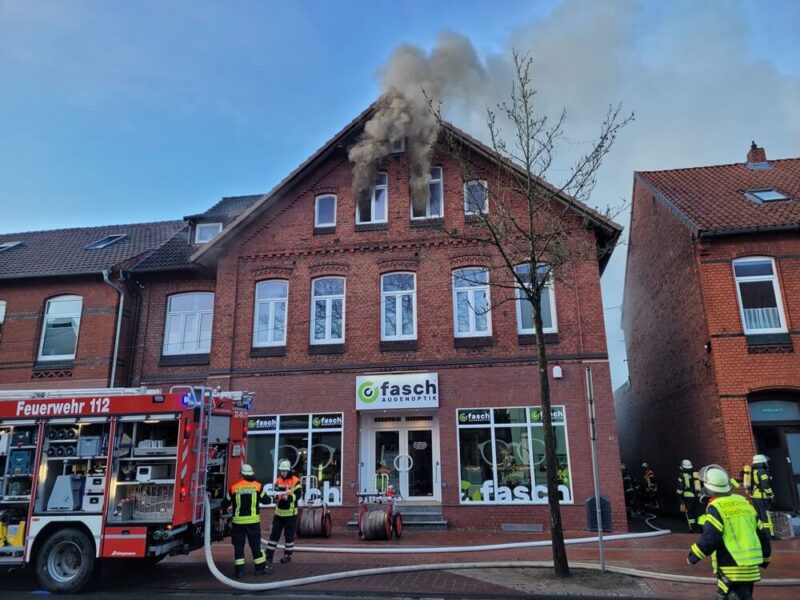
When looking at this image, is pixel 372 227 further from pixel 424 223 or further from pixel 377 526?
pixel 377 526

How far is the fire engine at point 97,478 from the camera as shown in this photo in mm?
8234

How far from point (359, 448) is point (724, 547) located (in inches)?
403

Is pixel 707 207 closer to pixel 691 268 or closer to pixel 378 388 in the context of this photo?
pixel 691 268

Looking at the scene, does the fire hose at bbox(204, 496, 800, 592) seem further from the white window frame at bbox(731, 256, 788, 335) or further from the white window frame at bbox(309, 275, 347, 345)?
the white window frame at bbox(731, 256, 788, 335)

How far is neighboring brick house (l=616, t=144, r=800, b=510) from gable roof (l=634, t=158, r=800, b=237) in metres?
0.03

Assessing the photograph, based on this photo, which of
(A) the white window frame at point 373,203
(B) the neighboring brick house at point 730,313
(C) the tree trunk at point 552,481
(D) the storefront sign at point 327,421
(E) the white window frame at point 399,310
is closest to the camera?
(C) the tree trunk at point 552,481

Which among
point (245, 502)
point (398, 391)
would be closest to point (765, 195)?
point (398, 391)

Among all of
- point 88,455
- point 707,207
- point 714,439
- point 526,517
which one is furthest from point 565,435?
point 88,455

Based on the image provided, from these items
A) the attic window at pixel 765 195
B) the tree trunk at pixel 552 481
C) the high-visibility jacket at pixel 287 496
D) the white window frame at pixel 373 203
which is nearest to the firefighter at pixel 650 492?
the attic window at pixel 765 195

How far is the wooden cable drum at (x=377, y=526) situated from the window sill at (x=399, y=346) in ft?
14.0

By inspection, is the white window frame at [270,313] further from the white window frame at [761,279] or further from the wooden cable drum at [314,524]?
→ the white window frame at [761,279]

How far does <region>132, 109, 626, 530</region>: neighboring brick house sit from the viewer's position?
13.8 m

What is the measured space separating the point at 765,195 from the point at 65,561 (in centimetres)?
1745

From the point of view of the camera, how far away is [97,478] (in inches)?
334
